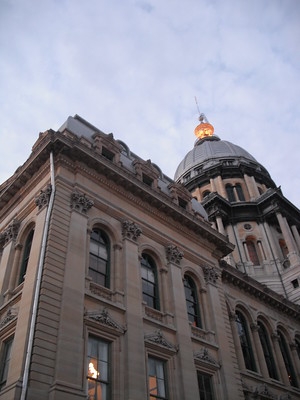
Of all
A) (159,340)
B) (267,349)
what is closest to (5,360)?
(159,340)

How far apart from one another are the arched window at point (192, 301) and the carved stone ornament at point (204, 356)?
190 cm

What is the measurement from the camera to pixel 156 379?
2038 cm

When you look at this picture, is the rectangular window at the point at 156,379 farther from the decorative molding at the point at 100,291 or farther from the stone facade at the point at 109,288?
the decorative molding at the point at 100,291

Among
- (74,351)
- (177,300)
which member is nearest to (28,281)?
(74,351)

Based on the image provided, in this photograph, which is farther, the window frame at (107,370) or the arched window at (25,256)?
the arched window at (25,256)

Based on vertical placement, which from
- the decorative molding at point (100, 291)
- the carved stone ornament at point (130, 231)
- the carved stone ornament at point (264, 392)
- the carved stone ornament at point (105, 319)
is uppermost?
the carved stone ornament at point (130, 231)

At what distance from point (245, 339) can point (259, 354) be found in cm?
131

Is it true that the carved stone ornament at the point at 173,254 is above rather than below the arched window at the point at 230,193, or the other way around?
below

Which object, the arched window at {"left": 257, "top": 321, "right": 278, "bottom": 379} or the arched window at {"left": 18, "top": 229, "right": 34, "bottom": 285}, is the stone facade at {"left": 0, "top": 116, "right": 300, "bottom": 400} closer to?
the arched window at {"left": 18, "top": 229, "right": 34, "bottom": 285}

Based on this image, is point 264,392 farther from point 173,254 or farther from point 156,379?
point 156,379

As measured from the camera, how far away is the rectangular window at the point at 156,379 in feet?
65.0

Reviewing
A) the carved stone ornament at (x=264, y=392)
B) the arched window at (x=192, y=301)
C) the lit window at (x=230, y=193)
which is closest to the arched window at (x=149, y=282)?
the arched window at (x=192, y=301)

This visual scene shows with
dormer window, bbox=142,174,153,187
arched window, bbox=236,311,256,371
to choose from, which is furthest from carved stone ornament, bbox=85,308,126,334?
arched window, bbox=236,311,256,371

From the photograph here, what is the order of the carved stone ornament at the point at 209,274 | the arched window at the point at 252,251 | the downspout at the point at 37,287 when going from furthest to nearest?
the arched window at the point at 252,251
the carved stone ornament at the point at 209,274
the downspout at the point at 37,287
